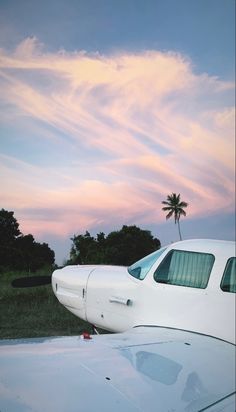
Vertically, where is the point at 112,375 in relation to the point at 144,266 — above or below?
below

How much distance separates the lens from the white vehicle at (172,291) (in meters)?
4.34

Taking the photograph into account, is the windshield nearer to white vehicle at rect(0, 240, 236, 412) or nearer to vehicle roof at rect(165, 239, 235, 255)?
white vehicle at rect(0, 240, 236, 412)

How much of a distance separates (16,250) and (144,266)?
715 centimetres

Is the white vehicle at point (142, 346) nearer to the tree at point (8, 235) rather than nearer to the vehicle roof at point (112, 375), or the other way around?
the vehicle roof at point (112, 375)

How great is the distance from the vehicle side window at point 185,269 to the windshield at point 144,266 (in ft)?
0.51

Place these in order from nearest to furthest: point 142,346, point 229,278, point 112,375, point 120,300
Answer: point 112,375
point 142,346
point 229,278
point 120,300

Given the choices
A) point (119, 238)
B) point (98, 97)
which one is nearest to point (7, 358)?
point (98, 97)

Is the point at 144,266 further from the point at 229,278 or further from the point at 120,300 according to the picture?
the point at 229,278

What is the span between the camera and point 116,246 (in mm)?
25234

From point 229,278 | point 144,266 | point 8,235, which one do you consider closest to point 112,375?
point 229,278

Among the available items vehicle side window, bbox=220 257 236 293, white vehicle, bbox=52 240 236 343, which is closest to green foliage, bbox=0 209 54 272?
white vehicle, bbox=52 240 236 343

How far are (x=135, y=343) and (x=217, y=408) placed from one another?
1.00m

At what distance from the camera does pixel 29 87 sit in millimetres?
5250

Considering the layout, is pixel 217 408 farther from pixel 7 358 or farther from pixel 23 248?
pixel 23 248
